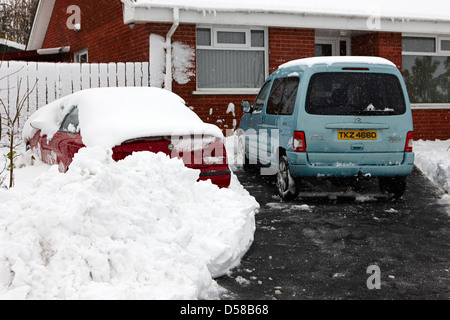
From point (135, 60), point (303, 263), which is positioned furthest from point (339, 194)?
point (135, 60)

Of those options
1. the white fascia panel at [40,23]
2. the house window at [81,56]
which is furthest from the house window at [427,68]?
the white fascia panel at [40,23]

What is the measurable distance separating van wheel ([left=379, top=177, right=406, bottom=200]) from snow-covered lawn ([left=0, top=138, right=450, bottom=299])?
10.5ft

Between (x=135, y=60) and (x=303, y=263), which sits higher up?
(x=135, y=60)

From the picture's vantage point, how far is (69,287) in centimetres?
353

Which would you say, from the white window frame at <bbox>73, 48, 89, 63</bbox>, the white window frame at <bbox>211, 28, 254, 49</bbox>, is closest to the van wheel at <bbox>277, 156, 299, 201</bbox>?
the white window frame at <bbox>211, 28, 254, 49</bbox>

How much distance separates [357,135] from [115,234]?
4087 millimetres

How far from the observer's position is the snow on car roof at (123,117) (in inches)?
222

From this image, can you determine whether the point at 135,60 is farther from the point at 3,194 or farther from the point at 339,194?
the point at 3,194

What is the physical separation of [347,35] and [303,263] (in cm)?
1133

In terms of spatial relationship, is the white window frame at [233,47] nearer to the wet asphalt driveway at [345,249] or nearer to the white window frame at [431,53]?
the white window frame at [431,53]

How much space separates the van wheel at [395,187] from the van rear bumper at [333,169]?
1.72ft

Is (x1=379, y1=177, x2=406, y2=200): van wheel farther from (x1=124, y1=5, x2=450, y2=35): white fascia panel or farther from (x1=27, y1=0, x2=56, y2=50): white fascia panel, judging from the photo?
(x1=27, y1=0, x2=56, y2=50): white fascia panel

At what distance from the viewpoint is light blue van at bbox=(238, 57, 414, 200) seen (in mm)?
7094
